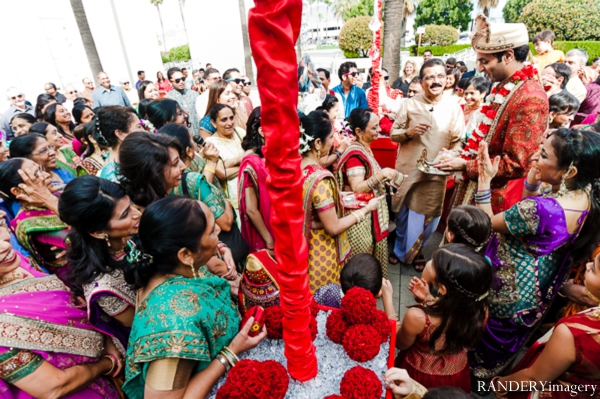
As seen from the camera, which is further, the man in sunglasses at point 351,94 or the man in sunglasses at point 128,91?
the man in sunglasses at point 128,91

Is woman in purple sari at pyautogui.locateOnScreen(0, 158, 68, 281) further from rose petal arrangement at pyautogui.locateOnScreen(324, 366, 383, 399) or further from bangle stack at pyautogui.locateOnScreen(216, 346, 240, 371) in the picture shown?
rose petal arrangement at pyautogui.locateOnScreen(324, 366, 383, 399)

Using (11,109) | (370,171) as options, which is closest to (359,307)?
(370,171)

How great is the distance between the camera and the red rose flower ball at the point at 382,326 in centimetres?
144

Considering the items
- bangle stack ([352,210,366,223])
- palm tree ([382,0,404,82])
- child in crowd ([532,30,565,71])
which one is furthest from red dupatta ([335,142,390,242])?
palm tree ([382,0,404,82])

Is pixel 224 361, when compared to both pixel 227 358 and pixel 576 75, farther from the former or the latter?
pixel 576 75

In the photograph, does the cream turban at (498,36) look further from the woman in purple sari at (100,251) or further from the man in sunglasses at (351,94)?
the man in sunglasses at (351,94)

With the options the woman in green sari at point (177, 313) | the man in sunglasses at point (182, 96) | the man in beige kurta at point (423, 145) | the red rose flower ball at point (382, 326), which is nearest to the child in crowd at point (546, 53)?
the man in beige kurta at point (423, 145)

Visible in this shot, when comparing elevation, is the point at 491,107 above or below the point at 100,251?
above

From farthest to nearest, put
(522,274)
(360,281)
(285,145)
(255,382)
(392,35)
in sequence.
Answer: (392,35) < (360,281) < (522,274) < (255,382) < (285,145)

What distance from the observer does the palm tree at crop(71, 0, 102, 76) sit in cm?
924

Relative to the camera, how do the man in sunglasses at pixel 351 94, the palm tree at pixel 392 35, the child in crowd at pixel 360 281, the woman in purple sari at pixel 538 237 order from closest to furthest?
1. the woman in purple sari at pixel 538 237
2. the child in crowd at pixel 360 281
3. the man in sunglasses at pixel 351 94
4. the palm tree at pixel 392 35

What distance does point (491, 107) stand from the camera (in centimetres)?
256

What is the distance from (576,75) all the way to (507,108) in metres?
3.90

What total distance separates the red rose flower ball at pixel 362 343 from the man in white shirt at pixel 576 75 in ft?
17.4
